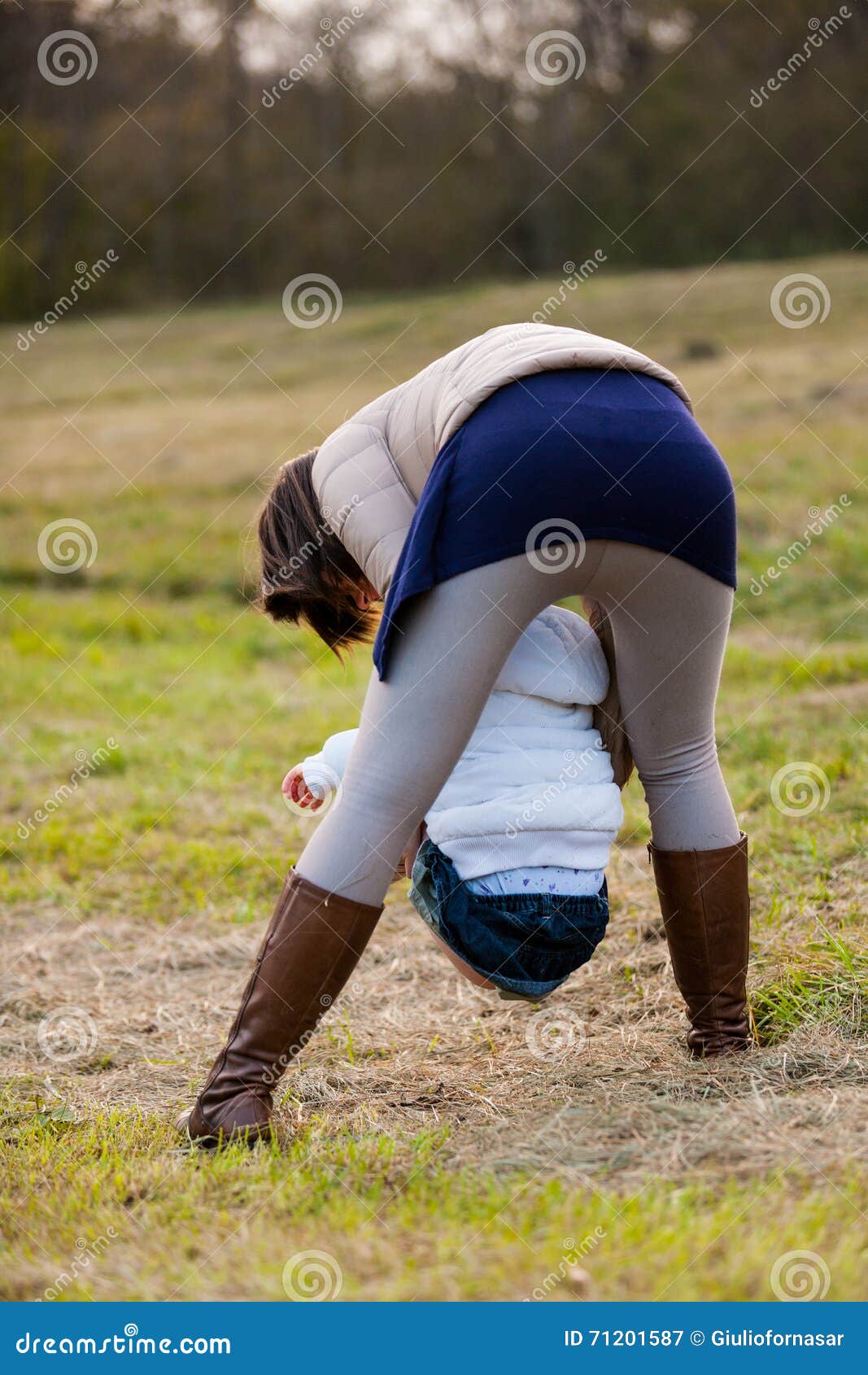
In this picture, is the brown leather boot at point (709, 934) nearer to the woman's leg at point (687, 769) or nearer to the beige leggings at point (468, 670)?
the woman's leg at point (687, 769)

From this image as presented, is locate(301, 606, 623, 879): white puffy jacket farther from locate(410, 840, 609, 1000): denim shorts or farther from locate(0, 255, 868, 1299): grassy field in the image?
locate(0, 255, 868, 1299): grassy field

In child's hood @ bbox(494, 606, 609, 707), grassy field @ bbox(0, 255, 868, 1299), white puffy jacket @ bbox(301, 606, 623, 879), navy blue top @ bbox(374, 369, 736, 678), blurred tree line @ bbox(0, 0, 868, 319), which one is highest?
blurred tree line @ bbox(0, 0, 868, 319)

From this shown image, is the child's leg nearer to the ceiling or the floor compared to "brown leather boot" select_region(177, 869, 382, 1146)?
nearer to the ceiling

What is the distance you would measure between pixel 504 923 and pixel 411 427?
31.7 inches

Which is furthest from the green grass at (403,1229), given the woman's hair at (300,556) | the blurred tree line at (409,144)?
the blurred tree line at (409,144)

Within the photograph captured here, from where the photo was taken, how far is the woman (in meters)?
1.82

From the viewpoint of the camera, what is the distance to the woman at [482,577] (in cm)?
182

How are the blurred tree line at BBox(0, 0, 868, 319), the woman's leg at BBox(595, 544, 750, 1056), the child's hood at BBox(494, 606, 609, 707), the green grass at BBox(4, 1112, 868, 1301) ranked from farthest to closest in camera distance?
the blurred tree line at BBox(0, 0, 868, 319), the child's hood at BBox(494, 606, 609, 707), the woman's leg at BBox(595, 544, 750, 1056), the green grass at BBox(4, 1112, 868, 1301)

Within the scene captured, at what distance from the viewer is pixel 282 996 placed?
195 centimetres

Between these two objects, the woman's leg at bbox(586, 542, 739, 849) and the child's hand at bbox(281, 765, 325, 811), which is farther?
the child's hand at bbox(281, 765, 325, 811)

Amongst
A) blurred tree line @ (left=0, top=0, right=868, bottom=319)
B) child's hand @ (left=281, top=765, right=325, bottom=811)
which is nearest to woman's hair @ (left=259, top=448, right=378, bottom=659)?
child's hand @ (left=281, top=765, right=325, bottom=811)

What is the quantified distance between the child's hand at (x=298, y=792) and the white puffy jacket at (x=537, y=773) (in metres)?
0.28

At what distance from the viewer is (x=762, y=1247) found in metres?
1.58

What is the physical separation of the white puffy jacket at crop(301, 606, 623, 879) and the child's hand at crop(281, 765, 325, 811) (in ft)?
0.92
